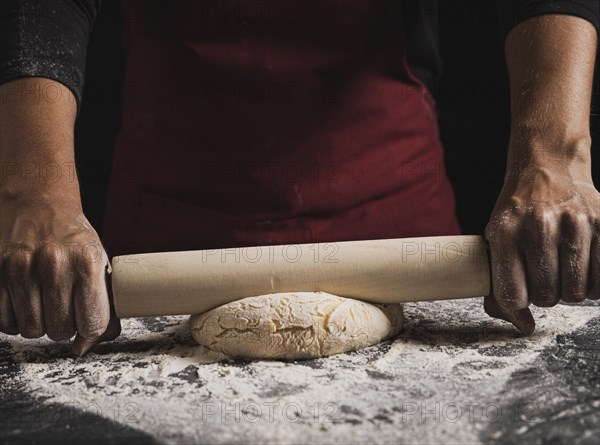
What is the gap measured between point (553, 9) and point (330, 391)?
1.14m

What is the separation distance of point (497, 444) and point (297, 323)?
0.52 m

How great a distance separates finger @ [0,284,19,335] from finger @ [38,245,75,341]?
87mm

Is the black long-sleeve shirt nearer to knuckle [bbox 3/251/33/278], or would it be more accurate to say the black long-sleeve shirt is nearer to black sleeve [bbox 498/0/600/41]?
black sleeve [bbox 498/0/600/41]

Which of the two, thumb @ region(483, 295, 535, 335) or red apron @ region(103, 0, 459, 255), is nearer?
thumb @ region(483, 295, 535, 335)

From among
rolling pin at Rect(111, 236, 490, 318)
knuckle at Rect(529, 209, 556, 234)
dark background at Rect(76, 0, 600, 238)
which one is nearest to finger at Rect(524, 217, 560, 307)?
knuckle at Rect(529, 209, 556, 234)

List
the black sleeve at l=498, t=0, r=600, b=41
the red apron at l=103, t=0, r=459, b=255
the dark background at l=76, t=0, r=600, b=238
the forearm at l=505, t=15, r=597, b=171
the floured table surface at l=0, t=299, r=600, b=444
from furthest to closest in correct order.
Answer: the dark background at l=76, t=0, r=600, b=238, the red apron at l=103, t=0, r=459, b=255, the black sleeve at l=498, t=0, r=600, b=41, the forearm at l=505, t=15, r=597, b=171, the floured table surface at l=0, t=299, r=600, b=444

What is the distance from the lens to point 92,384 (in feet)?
4.28

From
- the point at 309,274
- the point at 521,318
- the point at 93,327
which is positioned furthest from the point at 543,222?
the point at 93,327

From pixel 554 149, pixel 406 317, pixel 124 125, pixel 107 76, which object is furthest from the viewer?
pixel 107 76

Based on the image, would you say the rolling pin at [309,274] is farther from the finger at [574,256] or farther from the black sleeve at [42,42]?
the black sleeve at [42,42]

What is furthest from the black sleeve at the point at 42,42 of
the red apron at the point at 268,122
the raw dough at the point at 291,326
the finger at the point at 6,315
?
the raw dough at the point at 291,326

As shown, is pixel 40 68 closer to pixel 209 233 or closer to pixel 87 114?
pixel 209 233

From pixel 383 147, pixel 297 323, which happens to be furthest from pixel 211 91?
pixel 297 323

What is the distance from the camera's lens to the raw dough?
1.39 m
